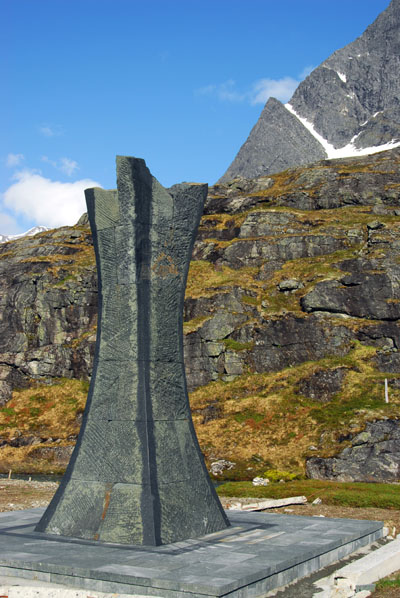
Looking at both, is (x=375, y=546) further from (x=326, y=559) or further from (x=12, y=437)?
(x=12, y=437)

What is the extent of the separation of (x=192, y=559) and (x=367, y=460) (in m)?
22.1

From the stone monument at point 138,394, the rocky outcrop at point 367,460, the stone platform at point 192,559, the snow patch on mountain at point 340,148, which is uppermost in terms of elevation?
the snow patch on mountain at point 340,148

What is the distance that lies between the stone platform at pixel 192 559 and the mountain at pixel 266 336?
18.7 metres

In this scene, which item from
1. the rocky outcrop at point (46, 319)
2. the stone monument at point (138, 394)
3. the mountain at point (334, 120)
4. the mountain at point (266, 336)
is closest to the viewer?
the stone monument at point (138, 394)

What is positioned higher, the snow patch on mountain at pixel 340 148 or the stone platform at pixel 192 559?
the snow patch on mountain at pixel 340 148

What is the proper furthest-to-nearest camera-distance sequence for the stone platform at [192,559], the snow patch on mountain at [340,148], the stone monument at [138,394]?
the snow patch on mountain at [340,148] → the stone monument at [138,394] → the stone platform at [192,559]

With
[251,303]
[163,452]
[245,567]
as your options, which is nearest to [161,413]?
[163,452]

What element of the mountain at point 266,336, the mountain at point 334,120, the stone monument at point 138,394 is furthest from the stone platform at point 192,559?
the mountain at point 334,120

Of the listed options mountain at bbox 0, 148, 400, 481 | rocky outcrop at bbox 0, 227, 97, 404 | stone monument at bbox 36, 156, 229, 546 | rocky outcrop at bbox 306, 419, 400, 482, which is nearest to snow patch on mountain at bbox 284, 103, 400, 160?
mountain at bbox 0, 148, 400, 481

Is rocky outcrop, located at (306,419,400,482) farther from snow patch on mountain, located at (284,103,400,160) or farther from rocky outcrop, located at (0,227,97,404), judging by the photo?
snow patch on mountain, located at (284,103,400,160)

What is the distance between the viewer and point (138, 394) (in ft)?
38.1

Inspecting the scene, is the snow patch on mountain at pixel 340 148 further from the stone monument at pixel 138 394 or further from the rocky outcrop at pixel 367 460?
the stone monument at pixel 138 394

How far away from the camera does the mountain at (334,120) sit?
167 metres

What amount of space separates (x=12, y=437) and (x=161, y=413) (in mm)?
32755
